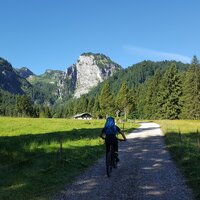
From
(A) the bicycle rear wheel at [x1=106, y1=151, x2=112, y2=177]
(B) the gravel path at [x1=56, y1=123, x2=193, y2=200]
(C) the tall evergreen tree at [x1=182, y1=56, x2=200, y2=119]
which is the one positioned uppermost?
(C) the tall evergreen tree at [x1=182, y1=56, x2=200, y2=119]

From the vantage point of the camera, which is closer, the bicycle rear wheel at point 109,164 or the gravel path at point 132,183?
the gravel path at point 132,183

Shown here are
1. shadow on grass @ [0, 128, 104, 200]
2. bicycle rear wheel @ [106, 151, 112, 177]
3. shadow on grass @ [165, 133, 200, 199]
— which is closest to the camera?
shadow on grass @ [0, 128, 104, 200]

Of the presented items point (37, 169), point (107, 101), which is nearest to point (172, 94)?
point (107, 101)

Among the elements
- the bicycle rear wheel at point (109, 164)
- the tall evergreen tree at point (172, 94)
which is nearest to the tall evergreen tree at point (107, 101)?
the tall evergreen tree at point (172, 94)

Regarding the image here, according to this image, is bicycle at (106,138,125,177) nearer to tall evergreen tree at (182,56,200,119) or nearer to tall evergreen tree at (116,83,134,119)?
tall evergreen tree at (182,56,200,119)

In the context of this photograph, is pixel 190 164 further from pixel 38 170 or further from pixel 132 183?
pixel 38 170

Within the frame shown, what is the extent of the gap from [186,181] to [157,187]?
5.32 feet

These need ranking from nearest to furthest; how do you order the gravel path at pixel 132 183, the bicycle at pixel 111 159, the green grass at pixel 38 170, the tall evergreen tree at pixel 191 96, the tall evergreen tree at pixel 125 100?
the gravel path at pixel 132 183 < the green grass at pixel 38 170 < the bicycle at pixel 111 159 < the tall evergreen tree at pixel 191 96 < the tall evergreen tree at pixel 125 100

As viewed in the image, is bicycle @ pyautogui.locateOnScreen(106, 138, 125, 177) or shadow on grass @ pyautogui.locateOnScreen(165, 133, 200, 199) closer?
shadow on grass @ pyautogui.locateOnScreen(165, 133, 200, 199)

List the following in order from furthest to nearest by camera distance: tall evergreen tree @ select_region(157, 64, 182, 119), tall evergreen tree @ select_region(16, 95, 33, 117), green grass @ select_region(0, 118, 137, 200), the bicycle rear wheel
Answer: tall evergreen tree @ select_region(16, 95, 33, 117) < tall evergreen tree @ select_region(157, 64, 182, 119) < the bicycle rear wheel < green grass @ select_region(0, 118, 137, 200)

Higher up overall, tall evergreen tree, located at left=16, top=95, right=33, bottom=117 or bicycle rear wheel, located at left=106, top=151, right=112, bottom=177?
tall evergreen tree, located at left=16, top=95, right=33, bottom=117

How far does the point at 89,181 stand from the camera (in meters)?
13.6

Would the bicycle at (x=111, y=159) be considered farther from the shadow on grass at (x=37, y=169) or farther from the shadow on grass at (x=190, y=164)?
the shadow on grass at (x=190, y=164)

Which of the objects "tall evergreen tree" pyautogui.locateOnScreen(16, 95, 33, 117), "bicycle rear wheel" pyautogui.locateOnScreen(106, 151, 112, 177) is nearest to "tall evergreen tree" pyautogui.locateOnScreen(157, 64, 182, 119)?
"tall evergreen tree" pyautogui.locateOnScreen(16, 95, 33, 117)
